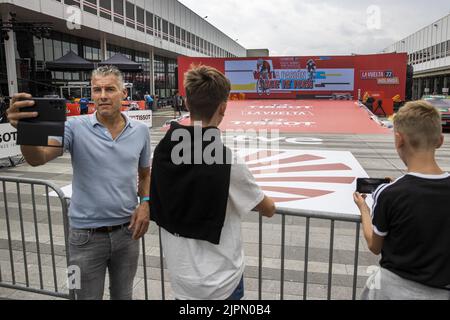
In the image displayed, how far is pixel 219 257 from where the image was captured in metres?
1.86

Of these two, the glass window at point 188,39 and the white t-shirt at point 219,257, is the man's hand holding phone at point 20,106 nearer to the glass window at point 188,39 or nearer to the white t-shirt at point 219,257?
the white t-shirt at point 219,257

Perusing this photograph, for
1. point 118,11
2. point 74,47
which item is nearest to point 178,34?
point 118,11

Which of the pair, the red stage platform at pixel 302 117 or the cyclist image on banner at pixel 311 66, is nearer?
the red stage platform at pixel 302 117

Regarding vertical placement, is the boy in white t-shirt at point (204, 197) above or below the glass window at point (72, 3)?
below

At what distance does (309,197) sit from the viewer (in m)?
6.97

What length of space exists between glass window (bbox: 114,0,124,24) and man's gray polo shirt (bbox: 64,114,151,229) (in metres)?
29.7

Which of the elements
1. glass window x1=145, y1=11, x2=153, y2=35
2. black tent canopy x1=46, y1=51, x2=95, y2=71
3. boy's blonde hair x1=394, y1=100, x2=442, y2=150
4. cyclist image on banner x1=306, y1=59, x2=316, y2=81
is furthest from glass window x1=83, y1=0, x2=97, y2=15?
boy's blonde hair x1=394, y1=100, x2=442, y2=150

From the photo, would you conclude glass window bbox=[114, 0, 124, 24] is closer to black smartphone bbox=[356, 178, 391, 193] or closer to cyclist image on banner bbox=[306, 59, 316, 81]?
cyclist image on banner bbox=[306, 59, 316, 81]

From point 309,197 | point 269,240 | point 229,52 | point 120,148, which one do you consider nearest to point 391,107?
point 309,197

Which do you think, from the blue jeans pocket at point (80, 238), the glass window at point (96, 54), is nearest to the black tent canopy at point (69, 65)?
the glass window at point (96, 54)

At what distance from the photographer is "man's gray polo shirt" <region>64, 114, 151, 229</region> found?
2.40m

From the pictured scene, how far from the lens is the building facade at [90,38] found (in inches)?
795

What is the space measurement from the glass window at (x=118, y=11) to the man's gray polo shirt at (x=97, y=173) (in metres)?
29.7

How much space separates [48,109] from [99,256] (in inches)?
38.9
